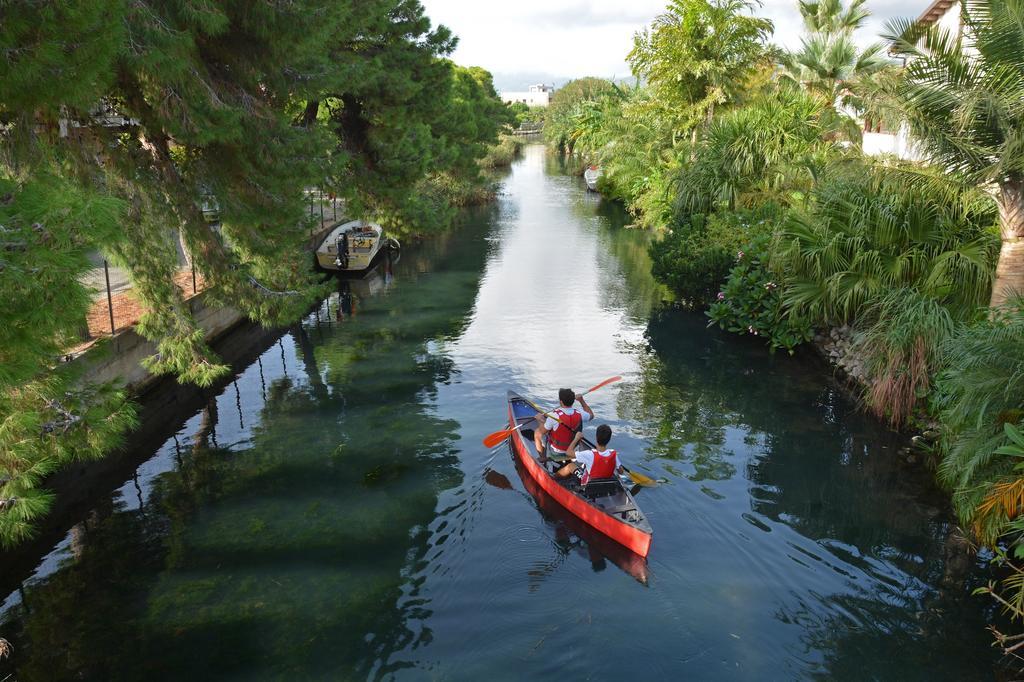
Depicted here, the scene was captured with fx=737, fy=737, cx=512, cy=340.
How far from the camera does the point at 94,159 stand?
13820mm

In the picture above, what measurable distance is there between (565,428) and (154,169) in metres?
10.1

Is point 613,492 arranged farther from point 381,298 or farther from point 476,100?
point 476,100

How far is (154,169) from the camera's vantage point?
606 inches

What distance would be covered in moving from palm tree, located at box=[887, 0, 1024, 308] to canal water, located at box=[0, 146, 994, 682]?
467cm

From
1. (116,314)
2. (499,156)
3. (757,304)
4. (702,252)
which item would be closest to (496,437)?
(116,314)

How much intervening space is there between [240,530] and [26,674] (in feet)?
12.0

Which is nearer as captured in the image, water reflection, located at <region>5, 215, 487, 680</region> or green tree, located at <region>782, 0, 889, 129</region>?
water reflection, located at <region>5, 215, 487, 680</region>

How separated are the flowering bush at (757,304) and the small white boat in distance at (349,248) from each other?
15.7 m

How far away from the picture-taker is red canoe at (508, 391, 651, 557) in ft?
36.4

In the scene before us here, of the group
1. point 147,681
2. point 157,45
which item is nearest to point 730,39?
point 157,45

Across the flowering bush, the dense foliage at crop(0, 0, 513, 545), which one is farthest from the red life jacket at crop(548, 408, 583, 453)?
the flowering bush

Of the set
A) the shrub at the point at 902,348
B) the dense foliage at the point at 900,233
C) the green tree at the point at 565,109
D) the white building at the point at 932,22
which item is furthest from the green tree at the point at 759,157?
the green tree at the point at 565,109

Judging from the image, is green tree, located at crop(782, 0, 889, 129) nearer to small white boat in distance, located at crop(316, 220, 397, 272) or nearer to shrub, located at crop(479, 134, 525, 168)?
small white boat in distance, located at crop(316, 220, 397, 272)

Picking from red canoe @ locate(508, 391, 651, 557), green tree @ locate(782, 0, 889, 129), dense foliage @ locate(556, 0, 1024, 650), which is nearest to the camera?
dense foliage @ locate(556, 0, 1024, 650)
